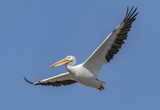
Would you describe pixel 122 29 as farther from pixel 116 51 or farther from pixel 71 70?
pixel 71 70

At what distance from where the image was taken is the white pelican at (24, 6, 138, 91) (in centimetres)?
1794

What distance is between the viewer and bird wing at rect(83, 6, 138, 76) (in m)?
17.9

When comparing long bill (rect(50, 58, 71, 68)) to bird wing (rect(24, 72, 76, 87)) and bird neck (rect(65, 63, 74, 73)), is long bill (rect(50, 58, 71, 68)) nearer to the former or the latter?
bird neck (rect(65, 63, 74, 73))

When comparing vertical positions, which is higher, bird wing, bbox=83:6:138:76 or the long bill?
the long bill

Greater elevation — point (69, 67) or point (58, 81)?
point (58, 81)

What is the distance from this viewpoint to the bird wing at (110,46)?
1792 cm

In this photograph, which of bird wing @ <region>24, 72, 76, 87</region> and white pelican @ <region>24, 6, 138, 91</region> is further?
Answer: bird wing @ <region>24, 72, 76, 87</region>

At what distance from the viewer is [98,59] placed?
1838 cm

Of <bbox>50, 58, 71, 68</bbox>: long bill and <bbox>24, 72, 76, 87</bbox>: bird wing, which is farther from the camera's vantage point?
<bbox>24, 72, 76, 87</bbox>: bird wing

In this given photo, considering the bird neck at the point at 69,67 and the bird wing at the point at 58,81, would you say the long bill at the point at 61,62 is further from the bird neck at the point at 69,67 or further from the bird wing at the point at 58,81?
the bird wing at the point at 58,81

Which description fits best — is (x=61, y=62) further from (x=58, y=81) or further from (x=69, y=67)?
(x=58, y=81)

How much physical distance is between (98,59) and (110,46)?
0.66m

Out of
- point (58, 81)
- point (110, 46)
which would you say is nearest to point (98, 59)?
point (110, 46)

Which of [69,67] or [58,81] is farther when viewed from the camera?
[58,81]
